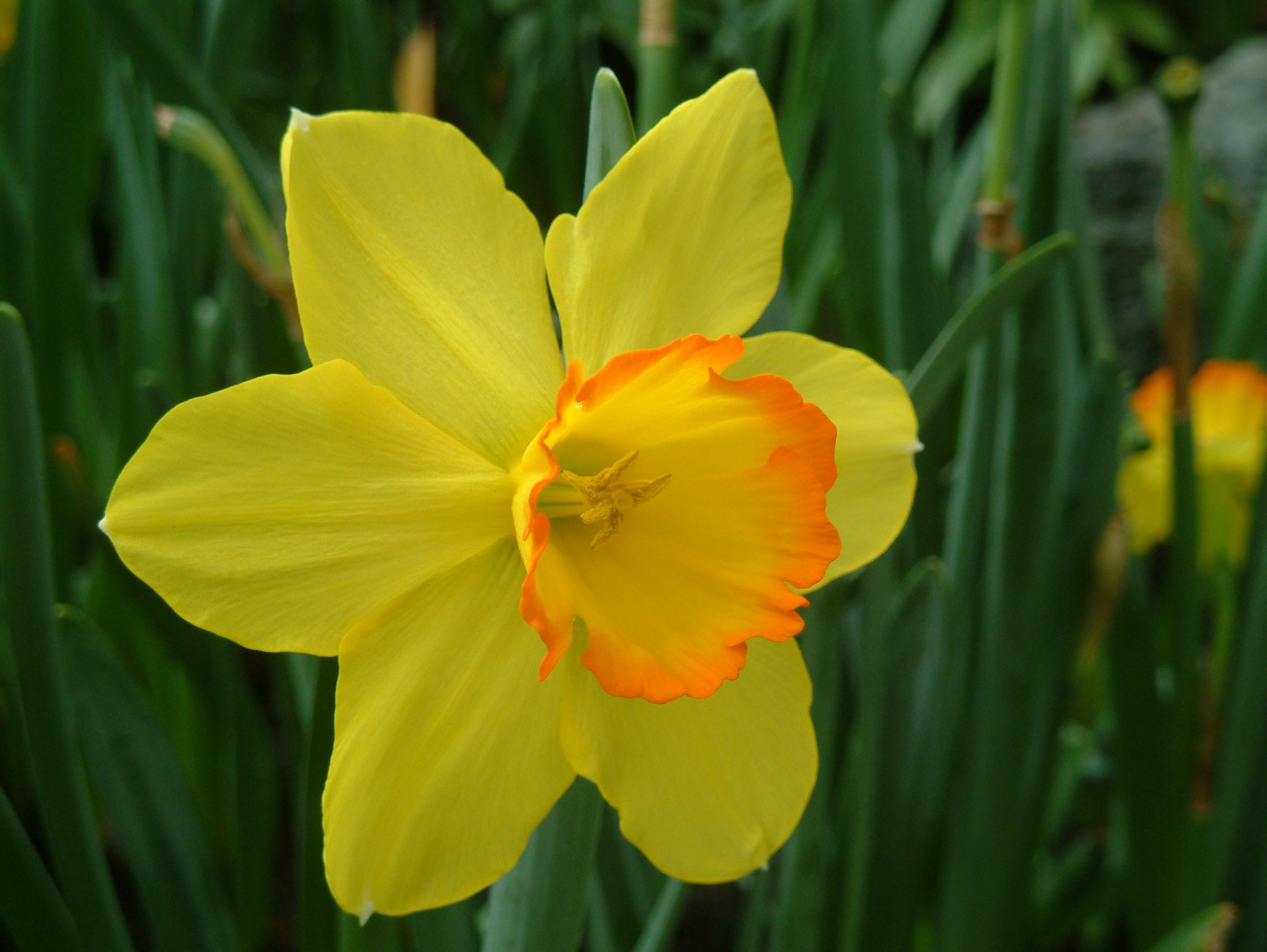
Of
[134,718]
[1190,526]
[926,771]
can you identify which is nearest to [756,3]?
[1190,526]

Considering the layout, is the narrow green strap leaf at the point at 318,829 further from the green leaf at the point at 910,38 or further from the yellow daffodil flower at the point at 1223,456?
the green leaf at the point at 910,38

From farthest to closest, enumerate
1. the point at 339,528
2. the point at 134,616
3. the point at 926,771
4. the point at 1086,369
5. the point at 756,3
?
the point at 756,3
the point at 134,616
the point at 1086,369
the point at 926,771
the point at 339,528

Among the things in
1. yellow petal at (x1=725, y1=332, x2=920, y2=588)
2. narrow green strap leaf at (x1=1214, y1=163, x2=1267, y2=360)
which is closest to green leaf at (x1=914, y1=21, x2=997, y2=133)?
narrow green strap leaf at (x1=1214, y1=163, x2=1267, y2=360)

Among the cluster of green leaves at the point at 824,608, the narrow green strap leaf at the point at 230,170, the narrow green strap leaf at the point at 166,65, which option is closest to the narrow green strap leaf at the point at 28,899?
the cluster of green leaves at the point at 824,608

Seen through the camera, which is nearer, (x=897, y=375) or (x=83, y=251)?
(x=897, y=375)

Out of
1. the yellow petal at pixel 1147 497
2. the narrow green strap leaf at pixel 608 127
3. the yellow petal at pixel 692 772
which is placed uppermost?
the narrow green strap leaf at pixel 608 127

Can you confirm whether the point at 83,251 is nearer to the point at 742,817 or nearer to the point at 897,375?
the point at 897,375

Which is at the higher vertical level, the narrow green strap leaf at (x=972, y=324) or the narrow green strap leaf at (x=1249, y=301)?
the narrow green strap leaf at (x=972, y=324)
